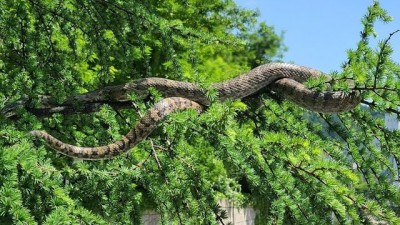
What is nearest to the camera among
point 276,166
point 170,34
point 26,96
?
point 276,166

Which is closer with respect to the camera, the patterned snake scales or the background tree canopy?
the background tree canopy

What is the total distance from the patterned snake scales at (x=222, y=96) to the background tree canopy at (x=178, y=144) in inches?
5.2

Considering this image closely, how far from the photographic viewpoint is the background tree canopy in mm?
3279

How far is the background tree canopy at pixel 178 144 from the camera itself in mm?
3279

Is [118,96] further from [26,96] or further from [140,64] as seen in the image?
[140,64]

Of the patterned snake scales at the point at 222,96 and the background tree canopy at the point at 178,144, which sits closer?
the background tree canopy at the point at 178,144

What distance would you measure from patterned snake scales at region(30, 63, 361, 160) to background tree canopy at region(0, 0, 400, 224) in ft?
0.43

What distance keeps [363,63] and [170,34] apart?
74.1 inches

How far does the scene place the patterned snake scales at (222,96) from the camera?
3949mm

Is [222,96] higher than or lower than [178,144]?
higher

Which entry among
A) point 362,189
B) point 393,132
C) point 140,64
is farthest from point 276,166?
point 140,64

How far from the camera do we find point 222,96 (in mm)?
4719

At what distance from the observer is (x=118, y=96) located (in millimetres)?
4836

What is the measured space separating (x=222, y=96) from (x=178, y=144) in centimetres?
96
